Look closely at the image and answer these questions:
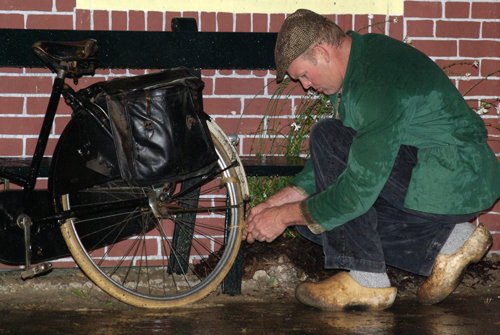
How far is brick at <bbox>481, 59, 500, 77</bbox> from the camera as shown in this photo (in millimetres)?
5582

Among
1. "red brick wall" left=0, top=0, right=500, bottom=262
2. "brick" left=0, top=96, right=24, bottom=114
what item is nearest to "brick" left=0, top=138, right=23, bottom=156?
"red brick wall" left=0, top=0, right=500, bottom=262

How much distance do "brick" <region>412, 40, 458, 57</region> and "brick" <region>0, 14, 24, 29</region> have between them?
2155 millimetres

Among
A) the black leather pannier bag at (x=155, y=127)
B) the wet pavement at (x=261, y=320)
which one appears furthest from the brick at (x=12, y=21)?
the wet pavement at (x=261, y=320)

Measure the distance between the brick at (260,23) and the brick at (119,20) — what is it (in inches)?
27.3

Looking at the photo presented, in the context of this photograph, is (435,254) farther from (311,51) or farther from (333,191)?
(311,51)

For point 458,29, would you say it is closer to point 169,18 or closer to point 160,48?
point 169,18

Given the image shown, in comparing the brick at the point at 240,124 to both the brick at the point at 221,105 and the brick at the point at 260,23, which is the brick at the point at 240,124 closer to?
the brick at the point at 221,105

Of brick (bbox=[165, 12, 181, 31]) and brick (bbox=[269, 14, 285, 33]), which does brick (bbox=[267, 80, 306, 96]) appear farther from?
brick (bbox=[165, 12, 181, 31])

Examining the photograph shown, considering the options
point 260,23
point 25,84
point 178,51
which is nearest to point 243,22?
point 260,23

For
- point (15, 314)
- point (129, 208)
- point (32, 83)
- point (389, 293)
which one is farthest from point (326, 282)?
point (32, 83)

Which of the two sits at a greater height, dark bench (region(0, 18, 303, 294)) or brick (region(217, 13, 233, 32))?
brick (region(217, 13, 233, 32))

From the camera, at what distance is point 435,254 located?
4.66 m

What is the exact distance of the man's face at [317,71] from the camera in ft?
14.1

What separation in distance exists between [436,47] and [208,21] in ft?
4.27
